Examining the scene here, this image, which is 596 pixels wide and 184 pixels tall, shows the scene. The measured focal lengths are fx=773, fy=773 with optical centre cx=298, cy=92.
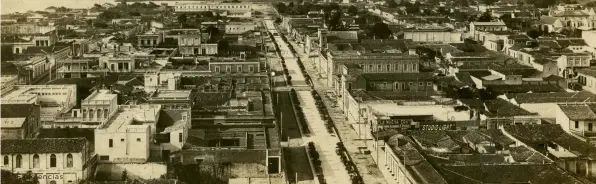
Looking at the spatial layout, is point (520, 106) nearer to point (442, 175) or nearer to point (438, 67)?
point (442, 175)

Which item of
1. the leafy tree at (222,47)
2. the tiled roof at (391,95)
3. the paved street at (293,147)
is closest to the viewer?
the paved street at (293,147)

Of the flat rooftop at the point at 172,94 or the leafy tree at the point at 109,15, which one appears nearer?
the flat rooftop at the point at 172,94

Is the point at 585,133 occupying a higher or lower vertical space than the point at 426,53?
lower

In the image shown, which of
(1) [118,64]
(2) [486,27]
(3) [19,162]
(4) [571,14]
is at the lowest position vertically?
(3) [19,162]

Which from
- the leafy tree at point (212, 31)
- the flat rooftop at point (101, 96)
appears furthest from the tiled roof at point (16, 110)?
the leafy tree at point (212, 31)

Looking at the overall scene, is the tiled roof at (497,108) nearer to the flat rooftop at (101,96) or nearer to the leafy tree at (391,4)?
the flat rooftop at (101,96)

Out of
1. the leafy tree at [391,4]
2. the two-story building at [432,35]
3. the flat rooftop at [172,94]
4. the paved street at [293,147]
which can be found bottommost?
the paved street at [293,147]

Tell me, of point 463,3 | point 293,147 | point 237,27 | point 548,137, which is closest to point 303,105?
point 293,147

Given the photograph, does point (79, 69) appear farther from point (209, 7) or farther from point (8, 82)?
point (209, 7)
